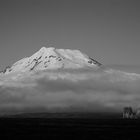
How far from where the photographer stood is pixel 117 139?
482ft

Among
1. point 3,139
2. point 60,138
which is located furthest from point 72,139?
point 3,139

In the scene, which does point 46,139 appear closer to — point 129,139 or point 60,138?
point 60,138

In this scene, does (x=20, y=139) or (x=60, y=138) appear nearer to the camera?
(x=20, y=139)

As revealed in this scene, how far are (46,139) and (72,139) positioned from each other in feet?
32.7

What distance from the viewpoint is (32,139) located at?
142m

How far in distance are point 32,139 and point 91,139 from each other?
22.5 meters

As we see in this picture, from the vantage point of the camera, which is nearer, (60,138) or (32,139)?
(32,139)

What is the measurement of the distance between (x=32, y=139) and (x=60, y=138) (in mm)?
14469

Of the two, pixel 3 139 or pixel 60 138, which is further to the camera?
pixel 60 138

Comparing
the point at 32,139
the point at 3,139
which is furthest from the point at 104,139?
the point at 3,139

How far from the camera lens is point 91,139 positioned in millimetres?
147625

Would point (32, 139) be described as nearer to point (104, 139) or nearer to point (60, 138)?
point (60, 138)

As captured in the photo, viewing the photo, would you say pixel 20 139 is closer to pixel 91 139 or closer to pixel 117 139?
pixel 91 139

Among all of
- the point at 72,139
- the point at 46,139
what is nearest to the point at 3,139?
the point at 46,139
